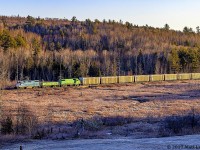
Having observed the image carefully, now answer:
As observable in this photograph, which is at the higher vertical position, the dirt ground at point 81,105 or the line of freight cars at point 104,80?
the line of freight cars at point 104,80

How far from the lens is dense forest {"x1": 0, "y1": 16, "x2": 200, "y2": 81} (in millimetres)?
85500

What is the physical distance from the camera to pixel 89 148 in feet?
58.2

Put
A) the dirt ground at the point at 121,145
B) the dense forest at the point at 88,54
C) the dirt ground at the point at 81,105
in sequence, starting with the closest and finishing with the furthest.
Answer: the dirt ground at the point at 121,145, the dirt ground at the point at 81,105, the dense forest at the point at 88,54

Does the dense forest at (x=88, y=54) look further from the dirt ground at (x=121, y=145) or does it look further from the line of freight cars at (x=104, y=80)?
the dirt ground at (x=121, y=145)

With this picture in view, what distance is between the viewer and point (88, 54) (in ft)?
357

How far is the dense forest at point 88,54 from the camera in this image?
281ft

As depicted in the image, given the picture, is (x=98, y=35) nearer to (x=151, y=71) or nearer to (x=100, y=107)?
(x=151, y=71)

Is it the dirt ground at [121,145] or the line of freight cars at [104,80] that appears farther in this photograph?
the line of freight cars at [104,80]

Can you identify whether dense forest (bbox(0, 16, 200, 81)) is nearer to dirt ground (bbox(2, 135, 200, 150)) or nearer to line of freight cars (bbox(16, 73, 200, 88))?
line of freight cars (bbox(16, 73, 200, 88))

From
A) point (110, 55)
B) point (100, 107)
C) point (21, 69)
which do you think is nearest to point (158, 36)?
point (110, 55)

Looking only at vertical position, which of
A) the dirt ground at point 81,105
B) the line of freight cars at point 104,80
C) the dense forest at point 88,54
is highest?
the dense forest at point 88,54

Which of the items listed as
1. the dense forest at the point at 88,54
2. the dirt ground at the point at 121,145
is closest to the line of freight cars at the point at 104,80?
the dense forest at the point at 88,54

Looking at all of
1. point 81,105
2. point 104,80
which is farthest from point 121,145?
point 104,80

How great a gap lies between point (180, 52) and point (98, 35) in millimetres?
51042
